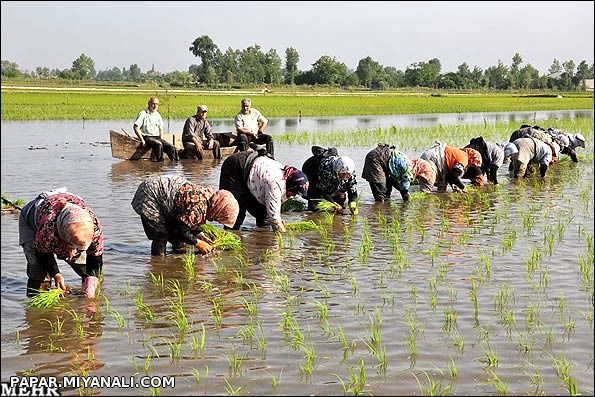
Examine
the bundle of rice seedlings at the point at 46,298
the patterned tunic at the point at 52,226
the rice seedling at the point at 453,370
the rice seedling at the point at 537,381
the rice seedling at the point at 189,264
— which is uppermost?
the patterned tunic at the point at 52,226

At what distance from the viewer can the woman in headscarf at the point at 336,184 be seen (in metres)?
8.84

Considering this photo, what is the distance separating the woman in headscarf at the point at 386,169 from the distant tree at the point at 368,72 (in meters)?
94.8

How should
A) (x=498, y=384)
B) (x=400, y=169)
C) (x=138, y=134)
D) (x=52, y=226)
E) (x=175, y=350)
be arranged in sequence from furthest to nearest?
(x=138, y=134), (x=400, y=169), (x=52, y=226), (x=175, y=350), (x=498, y=384)

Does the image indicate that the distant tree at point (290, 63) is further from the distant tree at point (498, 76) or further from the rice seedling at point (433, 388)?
the rice seedling at point (433, 388)

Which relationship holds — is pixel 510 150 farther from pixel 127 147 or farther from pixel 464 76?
pixel 464 76

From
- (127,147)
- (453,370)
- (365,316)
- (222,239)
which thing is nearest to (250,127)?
(127,147)

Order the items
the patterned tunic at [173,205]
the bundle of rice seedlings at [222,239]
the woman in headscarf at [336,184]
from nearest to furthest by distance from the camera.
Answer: the patterned tunic at [173,205] → the bundle of rice seedlings at [222,239] → the woman in headscarf at [336,184]

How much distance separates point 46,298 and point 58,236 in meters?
0.58

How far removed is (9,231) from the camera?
26.1ft

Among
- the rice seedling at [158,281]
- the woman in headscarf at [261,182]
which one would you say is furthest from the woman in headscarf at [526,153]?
the rice seedling at [158,281]

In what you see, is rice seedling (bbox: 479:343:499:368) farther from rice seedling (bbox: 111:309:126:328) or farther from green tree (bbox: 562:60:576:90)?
green tree (bbox: 562:60:576:90)

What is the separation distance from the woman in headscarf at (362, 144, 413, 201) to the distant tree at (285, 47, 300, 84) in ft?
257

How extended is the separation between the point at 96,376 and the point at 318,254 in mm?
3435

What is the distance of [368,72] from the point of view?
348 feet
